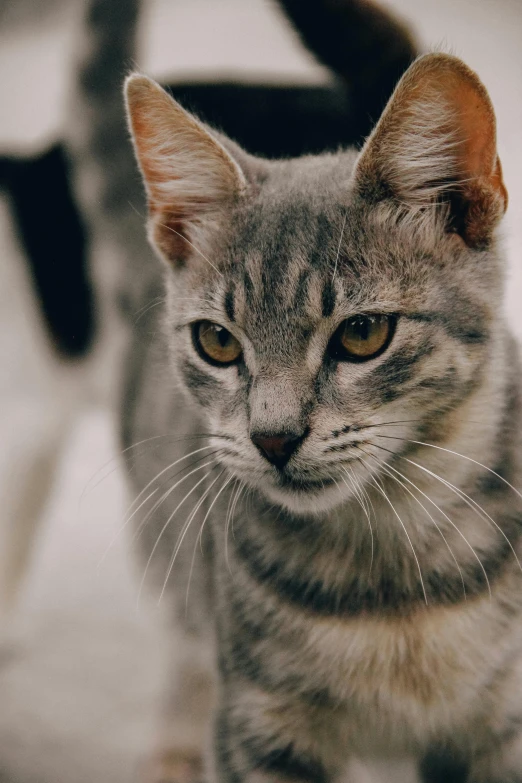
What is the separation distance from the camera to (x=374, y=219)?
62 centimetres

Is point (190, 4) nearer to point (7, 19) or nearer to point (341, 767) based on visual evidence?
point (7, 19)

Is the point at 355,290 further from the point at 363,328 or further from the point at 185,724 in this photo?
the point at 185,724

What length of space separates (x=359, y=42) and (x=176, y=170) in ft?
0.86

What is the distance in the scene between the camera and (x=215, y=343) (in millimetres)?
678

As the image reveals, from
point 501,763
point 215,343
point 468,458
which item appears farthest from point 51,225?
point 501,763

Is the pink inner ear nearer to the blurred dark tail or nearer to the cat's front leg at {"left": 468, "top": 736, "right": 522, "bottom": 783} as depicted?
the blurred dark tail

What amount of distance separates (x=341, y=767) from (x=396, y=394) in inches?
15.1

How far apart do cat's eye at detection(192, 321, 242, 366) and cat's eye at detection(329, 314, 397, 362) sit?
0.34 ft

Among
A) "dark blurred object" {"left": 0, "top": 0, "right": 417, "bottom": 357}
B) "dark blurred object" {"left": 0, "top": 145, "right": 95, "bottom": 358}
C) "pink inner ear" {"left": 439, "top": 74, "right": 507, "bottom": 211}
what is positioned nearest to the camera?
"pink inner ear" {"left": 439, "top": 74, "right": 507, "bottom": 211}

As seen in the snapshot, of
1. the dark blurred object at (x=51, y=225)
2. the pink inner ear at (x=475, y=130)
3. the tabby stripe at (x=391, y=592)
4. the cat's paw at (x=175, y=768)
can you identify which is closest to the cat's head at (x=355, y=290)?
the pink inner ear at (x=475, y=130)

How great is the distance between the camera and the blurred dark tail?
2.48 ft

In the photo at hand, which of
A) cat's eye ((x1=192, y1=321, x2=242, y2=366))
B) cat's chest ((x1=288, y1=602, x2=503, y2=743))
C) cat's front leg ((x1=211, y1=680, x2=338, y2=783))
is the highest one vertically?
cat's eye ((x1=192, y1=321, x2=242, y2=366))

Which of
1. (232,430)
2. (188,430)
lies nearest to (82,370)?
(188,430)

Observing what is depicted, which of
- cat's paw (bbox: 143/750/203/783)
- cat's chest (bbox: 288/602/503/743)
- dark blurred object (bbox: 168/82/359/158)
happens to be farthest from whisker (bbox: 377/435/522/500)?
cat's paw (bbox: 143/750/203/783)
